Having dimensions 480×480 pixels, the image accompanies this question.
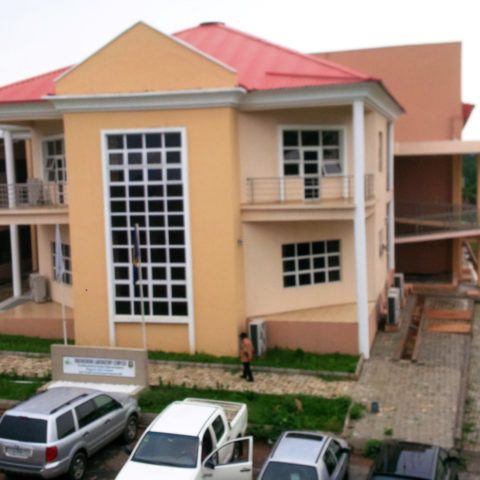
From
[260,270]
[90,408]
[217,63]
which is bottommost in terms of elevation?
[90,408]

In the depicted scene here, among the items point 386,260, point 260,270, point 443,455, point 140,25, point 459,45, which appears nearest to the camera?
point 443,455

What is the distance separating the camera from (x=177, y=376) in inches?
647

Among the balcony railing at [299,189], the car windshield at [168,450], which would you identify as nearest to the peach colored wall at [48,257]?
the balcony railing at [299,189]

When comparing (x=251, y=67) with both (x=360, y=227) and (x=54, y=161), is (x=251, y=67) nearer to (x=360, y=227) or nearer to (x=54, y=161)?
(x=360, y=227)

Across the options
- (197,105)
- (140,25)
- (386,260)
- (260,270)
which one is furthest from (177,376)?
(386,260)

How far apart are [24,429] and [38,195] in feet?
35.9

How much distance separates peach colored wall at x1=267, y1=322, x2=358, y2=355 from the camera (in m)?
17.5

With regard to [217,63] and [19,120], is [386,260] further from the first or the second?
[19,120]

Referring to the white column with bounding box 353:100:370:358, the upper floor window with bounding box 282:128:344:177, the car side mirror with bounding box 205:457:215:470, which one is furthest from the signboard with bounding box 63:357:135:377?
the upper floor window with bounding box 282:128:344:177

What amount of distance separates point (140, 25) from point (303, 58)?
15.4 ft

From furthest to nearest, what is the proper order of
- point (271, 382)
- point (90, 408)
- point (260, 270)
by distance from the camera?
point (260, 270) < point (271, 382) < point (90, 408)

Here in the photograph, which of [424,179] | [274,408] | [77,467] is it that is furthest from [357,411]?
[424,179]

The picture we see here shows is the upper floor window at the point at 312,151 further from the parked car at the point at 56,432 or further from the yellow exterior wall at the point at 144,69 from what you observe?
the parked car at the point at 56,432

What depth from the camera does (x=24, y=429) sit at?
11.2m
